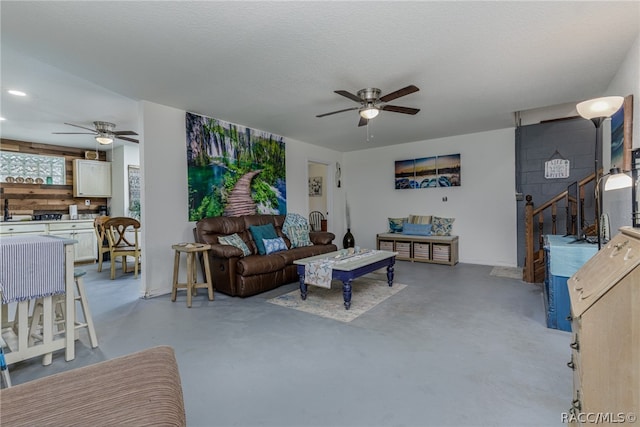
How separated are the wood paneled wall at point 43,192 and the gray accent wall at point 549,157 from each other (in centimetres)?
863

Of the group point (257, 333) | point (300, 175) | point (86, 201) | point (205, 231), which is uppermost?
point (300, 175)

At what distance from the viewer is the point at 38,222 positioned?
5445 millimetres

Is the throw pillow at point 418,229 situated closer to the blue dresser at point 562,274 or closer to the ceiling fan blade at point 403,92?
the blue dresser at point 562,274

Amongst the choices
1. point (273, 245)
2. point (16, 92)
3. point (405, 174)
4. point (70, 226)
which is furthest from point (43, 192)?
point (405, 174)

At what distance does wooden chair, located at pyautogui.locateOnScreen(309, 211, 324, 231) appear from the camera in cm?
785

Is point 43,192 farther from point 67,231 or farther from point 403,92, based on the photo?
point 403,92

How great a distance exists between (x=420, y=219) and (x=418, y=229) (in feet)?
0.86

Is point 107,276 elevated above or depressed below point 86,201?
below

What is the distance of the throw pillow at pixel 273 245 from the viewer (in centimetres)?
427

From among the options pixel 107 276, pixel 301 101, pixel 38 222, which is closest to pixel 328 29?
pixel 301 101

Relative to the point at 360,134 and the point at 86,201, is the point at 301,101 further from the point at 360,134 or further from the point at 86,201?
the point at 86,201

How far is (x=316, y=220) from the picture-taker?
26.1 feet

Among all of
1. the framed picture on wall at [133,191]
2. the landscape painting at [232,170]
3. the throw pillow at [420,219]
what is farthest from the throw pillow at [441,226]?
the framed picture on wall at [133,191]

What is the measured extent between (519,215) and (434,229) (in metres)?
1.45
